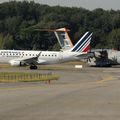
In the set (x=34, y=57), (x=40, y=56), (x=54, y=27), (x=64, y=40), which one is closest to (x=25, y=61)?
(x=34, y=57)

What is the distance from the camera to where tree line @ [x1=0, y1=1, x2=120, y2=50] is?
539 feet

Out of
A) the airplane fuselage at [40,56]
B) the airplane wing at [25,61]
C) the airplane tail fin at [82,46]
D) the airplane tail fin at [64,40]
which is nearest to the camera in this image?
the airplane wing at [25,61]

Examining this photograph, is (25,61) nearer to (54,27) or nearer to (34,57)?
(34,57)

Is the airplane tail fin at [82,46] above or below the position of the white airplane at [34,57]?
above

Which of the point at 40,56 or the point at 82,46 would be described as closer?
the point at 40,56

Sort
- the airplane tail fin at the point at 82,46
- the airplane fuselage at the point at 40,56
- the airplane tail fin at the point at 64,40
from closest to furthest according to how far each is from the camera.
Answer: the airplane fuselage at the point at 40,56
the airplane tail fin at the point at 82,46
the airplane tail fin at the point at 64,40

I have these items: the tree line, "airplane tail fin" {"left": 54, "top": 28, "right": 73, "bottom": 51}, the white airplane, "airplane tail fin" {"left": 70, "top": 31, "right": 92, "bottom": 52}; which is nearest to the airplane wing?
the white airplane

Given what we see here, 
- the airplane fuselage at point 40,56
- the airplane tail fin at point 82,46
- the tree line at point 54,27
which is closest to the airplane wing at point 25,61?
the airplane fuselage at point 40,56

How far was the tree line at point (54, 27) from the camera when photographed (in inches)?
6471

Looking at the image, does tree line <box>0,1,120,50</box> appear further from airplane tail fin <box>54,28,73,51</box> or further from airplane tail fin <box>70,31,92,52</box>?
airplane tail fin <box>70,31,92,52</box>

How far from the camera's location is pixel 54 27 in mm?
170375

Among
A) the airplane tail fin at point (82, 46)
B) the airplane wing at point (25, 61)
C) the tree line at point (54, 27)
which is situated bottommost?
the airplane wing at point (25, 61)

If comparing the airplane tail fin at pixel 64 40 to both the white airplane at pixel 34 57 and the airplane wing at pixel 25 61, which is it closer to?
the white airplane at pixel 34 57

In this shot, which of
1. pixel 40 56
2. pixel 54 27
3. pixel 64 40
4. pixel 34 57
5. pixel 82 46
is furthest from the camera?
pixel 54 27
